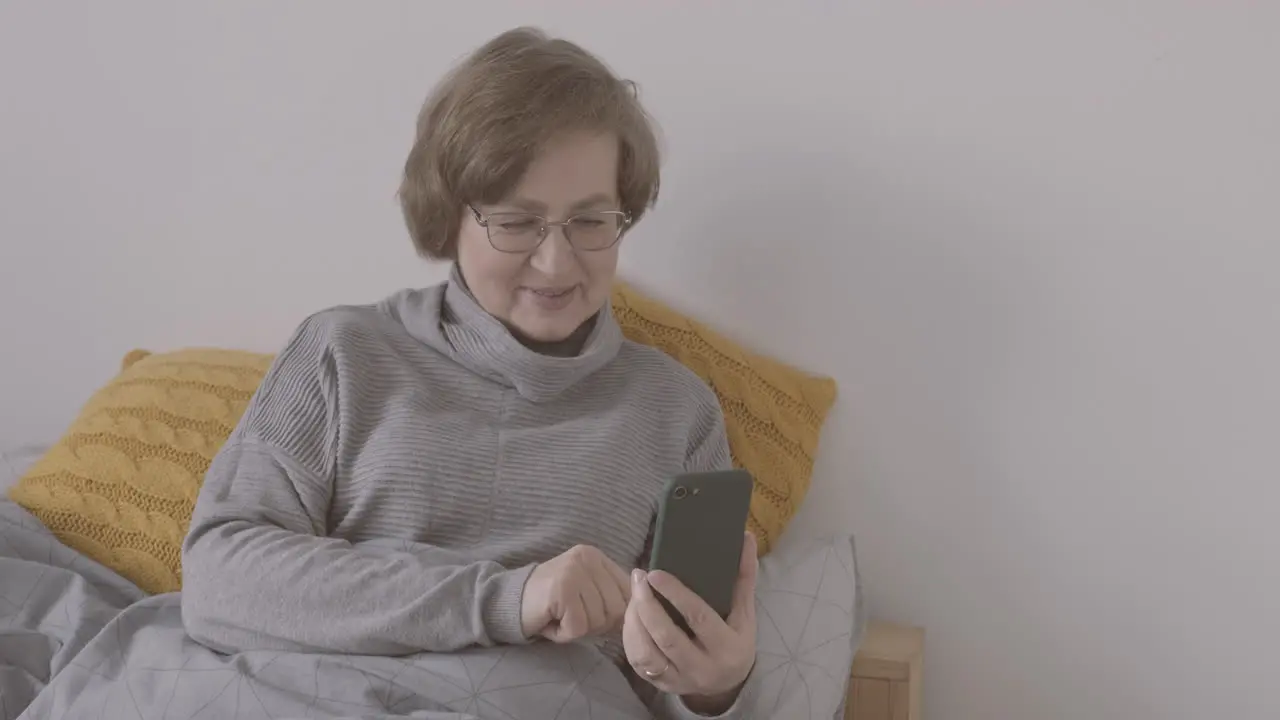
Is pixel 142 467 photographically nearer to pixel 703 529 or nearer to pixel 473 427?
pixel 473 427

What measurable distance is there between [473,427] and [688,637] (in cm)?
37

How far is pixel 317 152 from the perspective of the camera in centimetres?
190

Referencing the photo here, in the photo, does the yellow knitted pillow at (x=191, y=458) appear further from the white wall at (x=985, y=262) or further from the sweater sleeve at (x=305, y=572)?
the sweater sleeve at (x=305, y=572)

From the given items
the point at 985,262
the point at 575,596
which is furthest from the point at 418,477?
the point at 985,262

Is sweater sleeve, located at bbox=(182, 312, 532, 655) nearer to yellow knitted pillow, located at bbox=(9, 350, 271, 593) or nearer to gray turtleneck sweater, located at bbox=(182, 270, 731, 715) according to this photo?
gray turtleneck sweater, located at bbox=(182, 270, 731, 715)

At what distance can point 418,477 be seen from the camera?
1417 mm

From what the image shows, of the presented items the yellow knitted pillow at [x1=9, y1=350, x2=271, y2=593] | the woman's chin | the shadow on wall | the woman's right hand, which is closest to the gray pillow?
the shadow on wall

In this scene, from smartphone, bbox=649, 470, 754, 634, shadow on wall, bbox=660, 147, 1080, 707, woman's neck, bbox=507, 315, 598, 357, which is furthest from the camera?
shadow on wall, bbox=660, 147, 1080, 707

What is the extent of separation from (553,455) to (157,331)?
2.81 ft

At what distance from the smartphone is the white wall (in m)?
0.55

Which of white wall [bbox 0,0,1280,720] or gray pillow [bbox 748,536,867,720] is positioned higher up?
white wall [bbox 0,0,1280,720]

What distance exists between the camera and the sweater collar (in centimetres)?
146

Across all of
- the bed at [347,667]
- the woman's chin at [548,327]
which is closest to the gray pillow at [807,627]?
the bed at [347,667]

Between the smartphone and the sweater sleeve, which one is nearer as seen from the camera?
the smartphone
